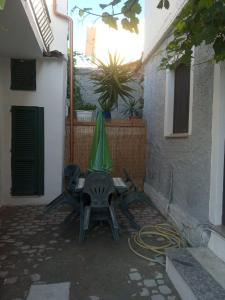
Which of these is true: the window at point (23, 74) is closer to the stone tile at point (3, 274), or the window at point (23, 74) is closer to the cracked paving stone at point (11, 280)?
the stone tile at point (3, 274)

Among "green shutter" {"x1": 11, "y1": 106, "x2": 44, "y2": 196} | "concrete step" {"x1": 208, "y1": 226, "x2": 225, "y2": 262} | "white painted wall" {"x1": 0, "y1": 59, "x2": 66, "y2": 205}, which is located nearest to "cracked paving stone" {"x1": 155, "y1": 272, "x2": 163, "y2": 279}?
"concrete step" {"x1": 208, "y1": 226, "x2": 225, "y2": 262}

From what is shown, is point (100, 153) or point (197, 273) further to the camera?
point (100, 153)

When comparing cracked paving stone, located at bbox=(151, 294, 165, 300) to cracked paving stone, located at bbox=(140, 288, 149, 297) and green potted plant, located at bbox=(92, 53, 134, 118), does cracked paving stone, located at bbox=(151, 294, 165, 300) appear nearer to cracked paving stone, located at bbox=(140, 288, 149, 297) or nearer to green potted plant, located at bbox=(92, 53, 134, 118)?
cracked paving stone, located at bbox=(140, 288, 149, 297)

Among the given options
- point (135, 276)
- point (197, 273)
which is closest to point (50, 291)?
point (135, 276)

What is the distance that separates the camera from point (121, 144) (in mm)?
7285

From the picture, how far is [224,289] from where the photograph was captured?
2.51m

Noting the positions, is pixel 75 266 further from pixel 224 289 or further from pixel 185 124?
pixel 185 124

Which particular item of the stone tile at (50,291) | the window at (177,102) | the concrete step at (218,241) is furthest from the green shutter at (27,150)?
the concrete step at (218,241)

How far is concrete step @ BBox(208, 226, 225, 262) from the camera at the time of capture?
309 cm

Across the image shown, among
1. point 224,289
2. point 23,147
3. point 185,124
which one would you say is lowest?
point 224,289

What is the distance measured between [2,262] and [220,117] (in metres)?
3.20

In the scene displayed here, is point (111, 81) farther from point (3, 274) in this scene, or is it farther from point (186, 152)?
point (3, 274)

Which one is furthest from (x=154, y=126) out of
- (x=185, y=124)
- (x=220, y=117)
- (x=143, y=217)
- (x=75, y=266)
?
(x=75, y=266)

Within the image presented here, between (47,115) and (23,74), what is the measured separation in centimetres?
100
